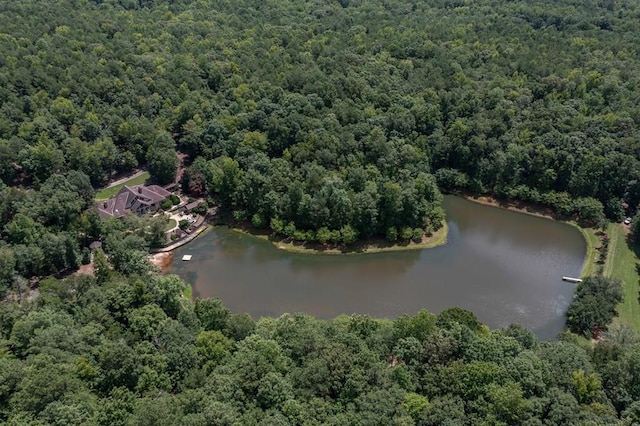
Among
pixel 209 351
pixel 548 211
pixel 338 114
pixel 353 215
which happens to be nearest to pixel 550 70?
pixel 548 211

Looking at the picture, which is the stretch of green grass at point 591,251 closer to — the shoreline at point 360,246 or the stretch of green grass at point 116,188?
the shoreline at point 360,246

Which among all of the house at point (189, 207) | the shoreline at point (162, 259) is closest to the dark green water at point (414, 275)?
the shoreline at point (162, 259)

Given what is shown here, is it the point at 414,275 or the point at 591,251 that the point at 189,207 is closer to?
the point at 414,275

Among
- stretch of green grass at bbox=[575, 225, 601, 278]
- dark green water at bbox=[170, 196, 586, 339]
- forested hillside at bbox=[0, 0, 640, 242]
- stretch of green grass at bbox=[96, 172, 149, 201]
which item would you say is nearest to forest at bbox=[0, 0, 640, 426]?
forested hillside at bbox=[0, 0, 640, 242]

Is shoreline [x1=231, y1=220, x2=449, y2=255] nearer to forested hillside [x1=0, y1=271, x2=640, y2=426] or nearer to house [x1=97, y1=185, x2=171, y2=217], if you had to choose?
house [x1=97, y1=185, x2=171, y2=217]

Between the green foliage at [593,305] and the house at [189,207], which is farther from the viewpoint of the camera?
the house at [189,207]

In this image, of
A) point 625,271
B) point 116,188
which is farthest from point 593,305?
point 116,188

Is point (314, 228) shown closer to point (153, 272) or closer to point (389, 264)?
point (389, 264)
